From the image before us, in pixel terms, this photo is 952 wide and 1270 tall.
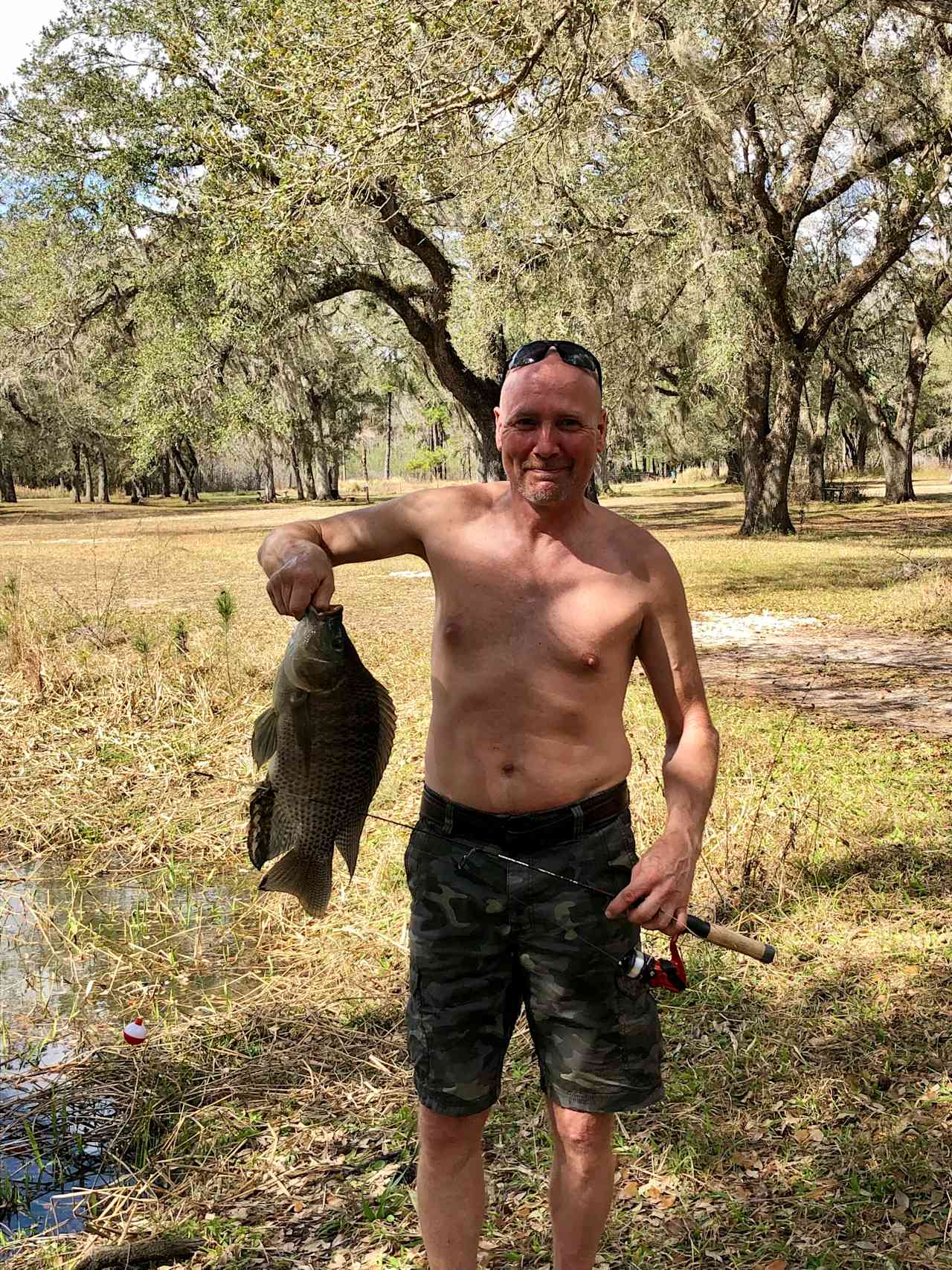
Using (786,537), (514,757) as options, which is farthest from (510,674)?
(786,537)

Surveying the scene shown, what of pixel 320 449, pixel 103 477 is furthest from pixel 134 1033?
pixel 103 477

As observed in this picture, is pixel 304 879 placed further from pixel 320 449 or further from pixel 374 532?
pixel 320 449

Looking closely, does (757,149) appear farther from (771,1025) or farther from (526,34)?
(771,1025)

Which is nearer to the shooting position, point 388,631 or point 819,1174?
point 819,1174

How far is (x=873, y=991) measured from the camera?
418 cm

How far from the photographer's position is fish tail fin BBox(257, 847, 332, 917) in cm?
255

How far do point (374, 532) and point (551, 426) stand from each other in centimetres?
51

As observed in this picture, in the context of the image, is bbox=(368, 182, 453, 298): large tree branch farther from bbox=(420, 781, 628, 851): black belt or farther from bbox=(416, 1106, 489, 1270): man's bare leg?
bbox=(416, 1106, 489, 1270): man's bare leg

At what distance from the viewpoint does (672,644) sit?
8.46ft

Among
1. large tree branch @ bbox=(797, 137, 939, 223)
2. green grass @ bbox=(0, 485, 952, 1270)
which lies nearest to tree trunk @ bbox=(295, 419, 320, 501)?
large tree branch @ bbox=(797, 137, 939, 223)

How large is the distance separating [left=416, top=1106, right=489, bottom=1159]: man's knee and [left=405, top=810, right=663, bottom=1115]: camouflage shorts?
39 mm

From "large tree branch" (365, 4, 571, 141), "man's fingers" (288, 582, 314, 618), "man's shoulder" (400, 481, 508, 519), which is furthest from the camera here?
"large tree branch" (365, 4, 571, 141)

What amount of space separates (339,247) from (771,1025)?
1860 cm

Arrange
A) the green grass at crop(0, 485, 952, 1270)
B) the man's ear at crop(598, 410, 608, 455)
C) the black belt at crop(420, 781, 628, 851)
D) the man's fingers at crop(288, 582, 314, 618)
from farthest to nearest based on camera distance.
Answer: the green grass at crop(0, 485, 952, 1270)
the man's ear at crop(598, 410, 608, 455)
the black belt at crop(420, 781, 628, 851)
the man's fingers at crop(288, 582, 314, 618)
